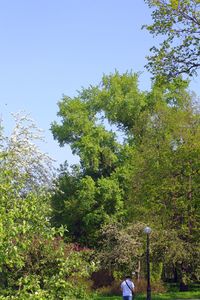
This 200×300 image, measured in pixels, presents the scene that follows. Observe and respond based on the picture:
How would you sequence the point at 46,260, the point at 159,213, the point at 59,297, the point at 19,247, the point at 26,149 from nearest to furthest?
the point at 19,247
the point at 59,297
the point at 46,260
the point at 26,149
the point at 159,213

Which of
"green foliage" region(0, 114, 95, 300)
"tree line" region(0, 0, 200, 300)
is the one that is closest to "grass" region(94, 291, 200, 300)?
"tree line" region(0, 0, 200, 300)

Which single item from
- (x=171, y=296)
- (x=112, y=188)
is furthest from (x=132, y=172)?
(x=171, y=296)

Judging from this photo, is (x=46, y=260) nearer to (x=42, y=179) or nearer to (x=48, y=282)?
(x=48, y=282)

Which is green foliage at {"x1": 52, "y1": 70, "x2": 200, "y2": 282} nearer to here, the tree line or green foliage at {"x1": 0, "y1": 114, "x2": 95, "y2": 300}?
the tree line

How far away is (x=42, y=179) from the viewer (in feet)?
78.7

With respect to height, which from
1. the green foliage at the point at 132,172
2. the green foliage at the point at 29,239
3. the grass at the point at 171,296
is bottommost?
the green foliage at the point at 29,239

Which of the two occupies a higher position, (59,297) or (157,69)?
(157,69)

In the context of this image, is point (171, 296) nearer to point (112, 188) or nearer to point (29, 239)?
point (112, 188)

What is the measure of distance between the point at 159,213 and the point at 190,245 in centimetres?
312

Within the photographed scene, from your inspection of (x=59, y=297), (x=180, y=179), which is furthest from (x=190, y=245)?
(x=59, y=297)

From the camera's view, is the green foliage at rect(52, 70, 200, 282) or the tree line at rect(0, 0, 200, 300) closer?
the tree line at rect(0, 0, 200, 300)

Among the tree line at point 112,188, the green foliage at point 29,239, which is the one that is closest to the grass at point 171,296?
the tree line at point 112,188

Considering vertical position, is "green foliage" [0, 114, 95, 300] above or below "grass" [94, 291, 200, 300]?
below

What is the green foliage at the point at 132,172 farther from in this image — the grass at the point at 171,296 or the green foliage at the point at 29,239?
the green foliage at the point at 29,239
